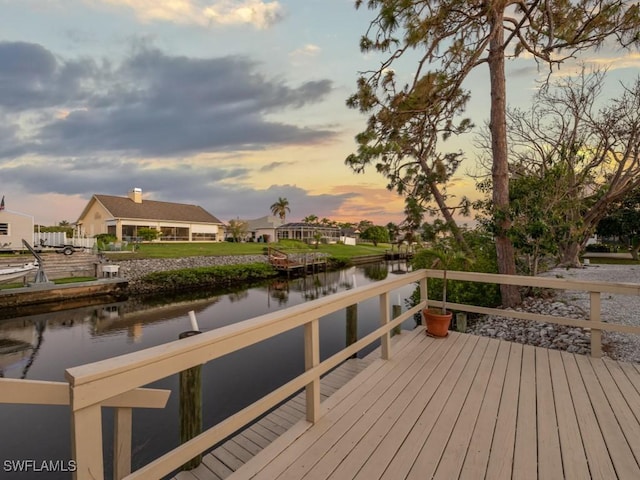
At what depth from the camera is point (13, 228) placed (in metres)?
19.5

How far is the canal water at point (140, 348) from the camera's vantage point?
4.61m

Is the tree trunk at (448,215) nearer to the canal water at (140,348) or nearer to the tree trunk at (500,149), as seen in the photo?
the tree trunk at (500,149)

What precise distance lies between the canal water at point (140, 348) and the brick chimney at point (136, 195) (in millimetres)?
18618

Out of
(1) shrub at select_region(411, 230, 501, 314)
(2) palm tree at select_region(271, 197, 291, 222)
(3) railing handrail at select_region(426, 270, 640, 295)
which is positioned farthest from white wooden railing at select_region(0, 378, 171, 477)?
(2) palm tree at select_region(271, 197, 291, 222)

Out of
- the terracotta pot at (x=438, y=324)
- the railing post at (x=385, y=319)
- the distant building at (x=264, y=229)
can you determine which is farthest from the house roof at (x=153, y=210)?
the railing post at (x=385, y=319)

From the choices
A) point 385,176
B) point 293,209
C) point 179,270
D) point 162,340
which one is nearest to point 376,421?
point 385,176

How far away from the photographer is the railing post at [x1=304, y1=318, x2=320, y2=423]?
212 cm

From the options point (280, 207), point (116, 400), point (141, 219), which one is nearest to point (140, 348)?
point (116, 400)

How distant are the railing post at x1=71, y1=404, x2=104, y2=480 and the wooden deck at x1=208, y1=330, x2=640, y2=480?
97cm

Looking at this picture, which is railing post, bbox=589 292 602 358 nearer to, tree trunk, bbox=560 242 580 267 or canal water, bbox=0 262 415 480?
canal water, bbox=0 262 415 480

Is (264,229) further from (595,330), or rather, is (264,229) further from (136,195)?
(595,330)

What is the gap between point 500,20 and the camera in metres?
5.57

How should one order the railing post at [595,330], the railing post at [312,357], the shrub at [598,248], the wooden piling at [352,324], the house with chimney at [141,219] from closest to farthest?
1. the railing post at [312,357]
2. the railing post at [595,330]
3. the wooden piling at [352,324]
4. the shrub at [598,248]
5. the house with chimney at [141,219]

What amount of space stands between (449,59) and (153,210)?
95.5 ft
